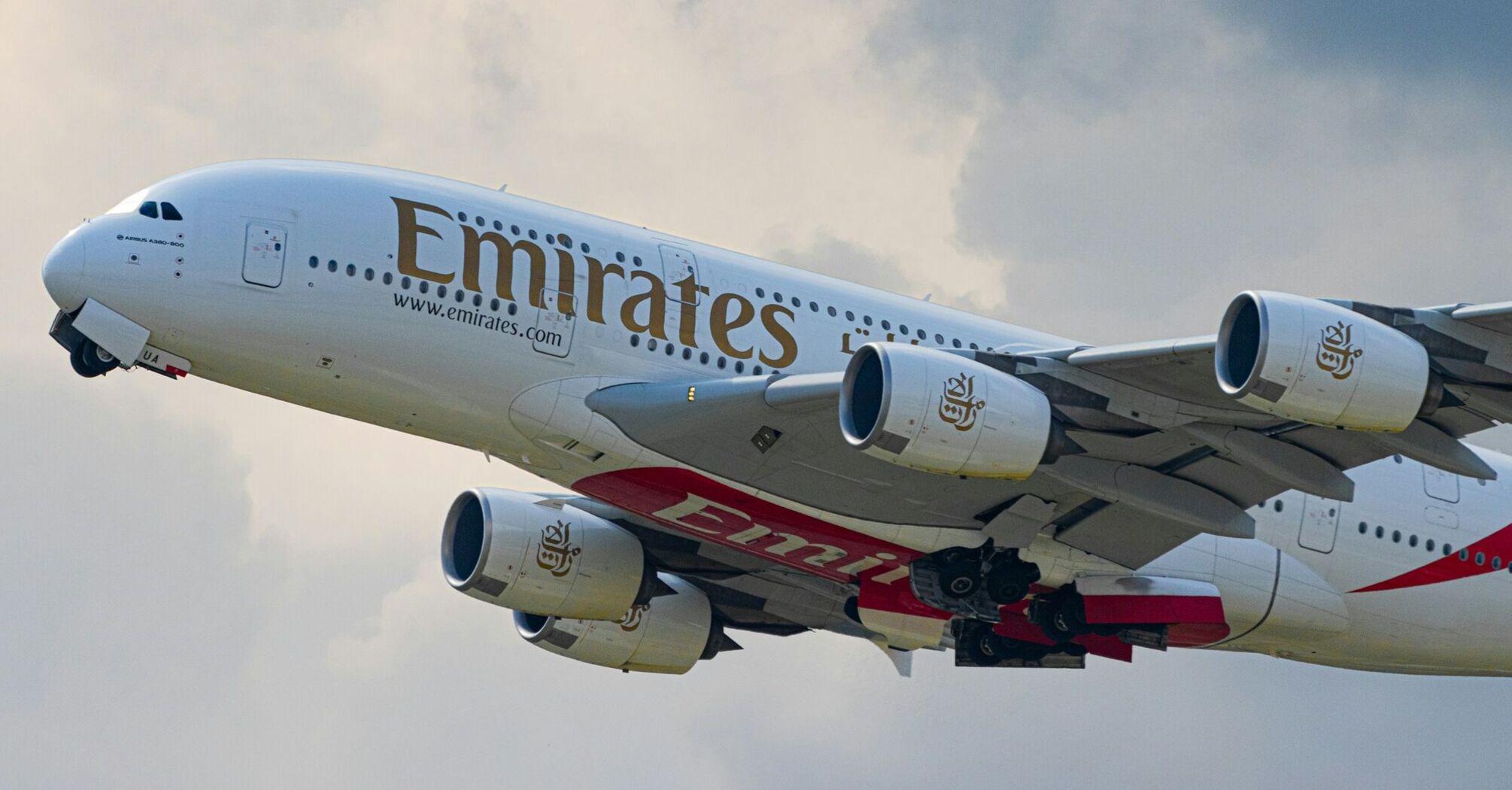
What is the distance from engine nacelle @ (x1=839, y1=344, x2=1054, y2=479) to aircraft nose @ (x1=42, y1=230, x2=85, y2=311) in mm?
9951

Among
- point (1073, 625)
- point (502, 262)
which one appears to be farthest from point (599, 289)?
point (1073, 625)

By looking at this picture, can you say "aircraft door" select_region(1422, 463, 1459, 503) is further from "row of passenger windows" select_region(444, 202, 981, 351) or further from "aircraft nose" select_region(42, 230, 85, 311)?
"aircraft nose" select_region(42, 230, 85, 311)

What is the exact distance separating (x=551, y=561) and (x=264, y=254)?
→ 8479 millimetres

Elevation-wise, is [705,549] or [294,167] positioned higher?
[294,167]

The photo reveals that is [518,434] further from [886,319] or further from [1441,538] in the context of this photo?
[1441,538]

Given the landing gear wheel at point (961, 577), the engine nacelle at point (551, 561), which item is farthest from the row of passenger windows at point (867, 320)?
the engine nacelle at point (551, 561)

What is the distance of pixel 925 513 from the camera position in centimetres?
2836

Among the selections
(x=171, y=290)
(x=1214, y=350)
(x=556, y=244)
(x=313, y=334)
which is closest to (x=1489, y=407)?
(x=1214, y=350)

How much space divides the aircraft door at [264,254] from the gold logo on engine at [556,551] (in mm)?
8064

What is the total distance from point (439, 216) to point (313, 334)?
7.60 feet

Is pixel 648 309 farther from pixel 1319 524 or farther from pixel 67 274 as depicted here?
pixel 1319 524

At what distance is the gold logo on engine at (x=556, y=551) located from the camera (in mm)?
32562

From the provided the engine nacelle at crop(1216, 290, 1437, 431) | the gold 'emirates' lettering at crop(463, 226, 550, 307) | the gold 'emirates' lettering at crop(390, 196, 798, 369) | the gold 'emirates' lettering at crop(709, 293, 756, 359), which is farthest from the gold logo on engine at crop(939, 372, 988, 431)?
the gold 'emirates' lettering at crop(463, 226, 550, 307)

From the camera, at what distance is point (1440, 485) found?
3142 centimetres
